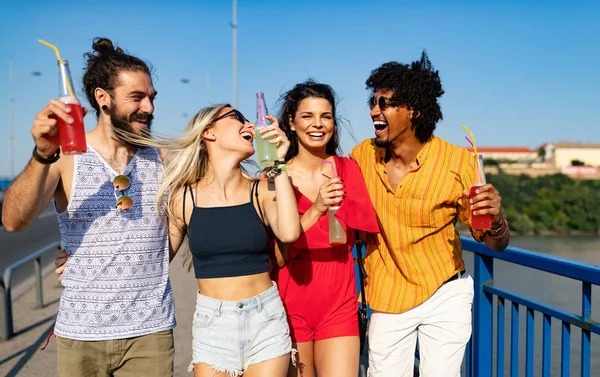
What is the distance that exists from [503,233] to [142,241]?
1.77 metres

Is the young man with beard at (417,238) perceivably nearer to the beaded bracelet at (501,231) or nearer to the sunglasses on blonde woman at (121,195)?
the beaded bracelet at (501,231)

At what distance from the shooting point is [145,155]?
9.09 feet

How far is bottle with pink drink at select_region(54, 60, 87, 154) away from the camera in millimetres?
2104

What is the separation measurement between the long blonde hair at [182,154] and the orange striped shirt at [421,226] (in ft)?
2.61

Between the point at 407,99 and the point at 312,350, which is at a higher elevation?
the point at 407,99

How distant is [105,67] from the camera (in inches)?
107

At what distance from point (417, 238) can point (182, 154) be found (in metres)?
1.27

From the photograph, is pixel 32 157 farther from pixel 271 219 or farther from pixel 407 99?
pixel 407 99

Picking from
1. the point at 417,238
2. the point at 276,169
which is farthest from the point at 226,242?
the point at 417,238

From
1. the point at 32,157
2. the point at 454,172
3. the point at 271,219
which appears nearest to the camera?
the point at 32,157

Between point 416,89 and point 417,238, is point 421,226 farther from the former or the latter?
point 416,89

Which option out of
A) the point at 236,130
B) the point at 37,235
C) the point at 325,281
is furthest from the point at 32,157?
the point at 37,235

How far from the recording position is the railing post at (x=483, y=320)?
11.2 feet

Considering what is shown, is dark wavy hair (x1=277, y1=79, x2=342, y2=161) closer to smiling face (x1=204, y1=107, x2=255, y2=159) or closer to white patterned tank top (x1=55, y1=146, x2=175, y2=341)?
smiling face (x1=204, y1=107, x2=255, y2=159)
